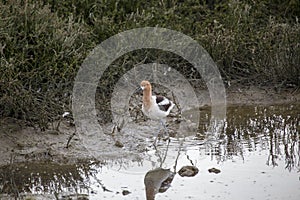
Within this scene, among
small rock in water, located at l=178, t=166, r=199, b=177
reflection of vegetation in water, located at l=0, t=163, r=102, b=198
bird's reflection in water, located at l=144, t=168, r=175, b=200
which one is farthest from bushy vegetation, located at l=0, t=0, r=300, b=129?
small rock in water, located at l=178, t=166, r=199, b=177

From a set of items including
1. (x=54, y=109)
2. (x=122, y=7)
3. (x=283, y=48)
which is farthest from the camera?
(x=122, y=7)

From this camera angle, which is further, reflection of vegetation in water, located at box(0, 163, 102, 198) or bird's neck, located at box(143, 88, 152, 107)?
bird's neck, located at box(143, 88, 152, 107)

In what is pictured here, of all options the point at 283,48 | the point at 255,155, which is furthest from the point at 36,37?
the point at 283,48

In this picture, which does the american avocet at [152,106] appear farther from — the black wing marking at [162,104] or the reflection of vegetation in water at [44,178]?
the reflection of vegetation in water at [44,178]

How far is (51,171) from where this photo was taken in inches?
255

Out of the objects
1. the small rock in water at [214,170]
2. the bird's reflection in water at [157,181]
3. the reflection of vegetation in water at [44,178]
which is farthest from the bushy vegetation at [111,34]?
the small rock in water at [214,170]

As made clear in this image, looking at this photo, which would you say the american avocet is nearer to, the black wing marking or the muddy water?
the black wing marking

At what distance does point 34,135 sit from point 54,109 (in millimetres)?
362

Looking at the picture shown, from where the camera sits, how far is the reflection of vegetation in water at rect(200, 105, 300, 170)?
6858mm

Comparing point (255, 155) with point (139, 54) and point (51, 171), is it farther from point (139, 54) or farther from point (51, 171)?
point (139, 54)

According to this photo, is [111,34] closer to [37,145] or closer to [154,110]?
[154,110]

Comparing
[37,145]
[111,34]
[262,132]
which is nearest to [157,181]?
[37,145]

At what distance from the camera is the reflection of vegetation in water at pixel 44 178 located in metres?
6.01

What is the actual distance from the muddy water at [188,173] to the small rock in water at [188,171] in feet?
0.05
